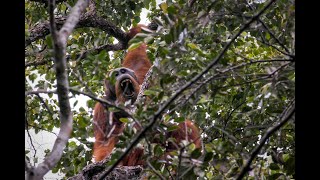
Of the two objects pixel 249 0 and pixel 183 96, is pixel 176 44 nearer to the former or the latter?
pixel 183 96

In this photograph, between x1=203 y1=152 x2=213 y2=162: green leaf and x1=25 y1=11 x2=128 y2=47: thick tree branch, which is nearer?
x1=203 y1=152 x2=213 y2=162: green leaf

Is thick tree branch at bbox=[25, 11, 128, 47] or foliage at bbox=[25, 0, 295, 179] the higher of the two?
thick tree branch at bbox=[25, 11, 128, 47]

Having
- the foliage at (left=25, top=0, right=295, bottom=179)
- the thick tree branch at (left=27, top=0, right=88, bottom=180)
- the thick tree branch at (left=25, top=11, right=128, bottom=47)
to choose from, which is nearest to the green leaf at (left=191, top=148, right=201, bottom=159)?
the foliage at (left=25, top=0, right=295, bottom=179)

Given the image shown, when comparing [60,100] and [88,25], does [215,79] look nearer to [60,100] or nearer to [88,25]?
[60,100]

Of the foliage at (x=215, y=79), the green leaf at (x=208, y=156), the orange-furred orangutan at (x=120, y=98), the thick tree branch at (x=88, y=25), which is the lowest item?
the green leaf at (x=208, y=156)

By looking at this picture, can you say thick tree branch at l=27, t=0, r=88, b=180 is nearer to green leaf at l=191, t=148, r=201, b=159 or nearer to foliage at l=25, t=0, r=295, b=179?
foliage at l=25, t=0, r=295, b=179

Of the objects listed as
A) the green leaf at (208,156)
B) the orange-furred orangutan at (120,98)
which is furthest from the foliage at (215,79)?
the orange-furred orangutan at (120,98)

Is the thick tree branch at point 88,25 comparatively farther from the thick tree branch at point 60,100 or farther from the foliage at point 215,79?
the thick tree branch at point 60,100

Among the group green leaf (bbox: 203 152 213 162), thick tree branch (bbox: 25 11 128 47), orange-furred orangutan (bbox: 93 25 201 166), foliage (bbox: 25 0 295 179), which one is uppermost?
thick tree branch (bbox: 25 11 128 47)

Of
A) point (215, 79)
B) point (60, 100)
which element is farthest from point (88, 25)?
point (60, 100)

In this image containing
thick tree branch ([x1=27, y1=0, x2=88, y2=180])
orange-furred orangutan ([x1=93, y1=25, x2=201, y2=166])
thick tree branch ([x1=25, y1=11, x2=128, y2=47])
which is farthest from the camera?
orange-furred orangutan ([x1=93, y1=25, x2=201, y2=166])

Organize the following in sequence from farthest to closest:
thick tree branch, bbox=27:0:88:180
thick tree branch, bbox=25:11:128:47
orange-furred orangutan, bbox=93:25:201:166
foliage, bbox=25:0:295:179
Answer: orange-furred orangutan, bbox=93:25:201:166 → thick tree branch, bbox=25:11:128:47 → foliage, bbox=25:0:295:179 → thick tree branch, bbox=27:0:88:180

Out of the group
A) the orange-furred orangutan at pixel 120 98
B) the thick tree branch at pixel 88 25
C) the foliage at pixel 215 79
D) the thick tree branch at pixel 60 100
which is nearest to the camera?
the thick tree branch at pixel 60 100
